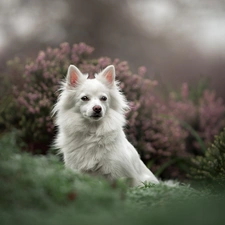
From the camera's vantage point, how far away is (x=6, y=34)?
10664 millimetres

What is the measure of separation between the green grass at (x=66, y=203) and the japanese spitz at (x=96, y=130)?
1228mm

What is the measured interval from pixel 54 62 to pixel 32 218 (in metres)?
4.61

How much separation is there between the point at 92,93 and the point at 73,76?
39 centimetres

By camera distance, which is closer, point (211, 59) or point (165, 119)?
point (165, 119)

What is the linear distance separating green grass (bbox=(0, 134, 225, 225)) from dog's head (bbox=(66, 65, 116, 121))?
134 centimetres

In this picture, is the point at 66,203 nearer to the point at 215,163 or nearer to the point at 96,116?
the point at 96,116

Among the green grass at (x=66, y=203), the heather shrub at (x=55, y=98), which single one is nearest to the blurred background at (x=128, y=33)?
the heather shrub at (x=55, y=98)

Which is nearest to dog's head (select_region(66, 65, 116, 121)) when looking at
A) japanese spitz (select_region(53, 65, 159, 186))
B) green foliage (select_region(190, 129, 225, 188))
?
japanese spitz (select_region(53, 65, 159, 186))

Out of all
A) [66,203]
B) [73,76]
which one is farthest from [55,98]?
[66,203]

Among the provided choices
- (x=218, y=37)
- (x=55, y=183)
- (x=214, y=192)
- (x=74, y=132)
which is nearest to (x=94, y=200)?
(x=55, y=183)

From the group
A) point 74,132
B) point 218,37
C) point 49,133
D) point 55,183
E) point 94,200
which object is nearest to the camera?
point 94,200

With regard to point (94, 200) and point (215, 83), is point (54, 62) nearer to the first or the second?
point (94, 200)

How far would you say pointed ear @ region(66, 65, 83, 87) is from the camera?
4.55 m

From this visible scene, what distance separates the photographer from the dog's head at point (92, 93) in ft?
13.9
